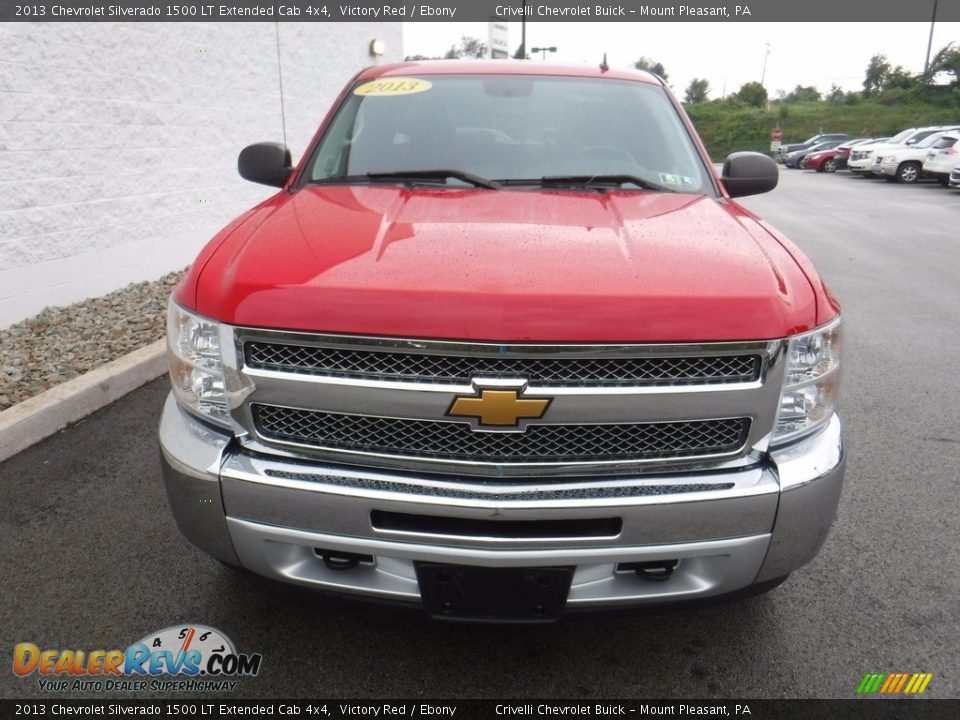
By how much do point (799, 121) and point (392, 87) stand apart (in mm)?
59996

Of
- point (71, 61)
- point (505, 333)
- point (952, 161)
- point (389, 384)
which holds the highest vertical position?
point (71, 61)

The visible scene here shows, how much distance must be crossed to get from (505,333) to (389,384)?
0.32m

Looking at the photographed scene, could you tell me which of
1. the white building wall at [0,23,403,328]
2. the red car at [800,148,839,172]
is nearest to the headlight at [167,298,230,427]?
the white building wall at [0,23,403,328]

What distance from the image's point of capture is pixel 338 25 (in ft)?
33.2

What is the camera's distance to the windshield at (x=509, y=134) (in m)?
2.99

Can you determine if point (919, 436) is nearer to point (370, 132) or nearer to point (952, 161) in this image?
point (370, 132)

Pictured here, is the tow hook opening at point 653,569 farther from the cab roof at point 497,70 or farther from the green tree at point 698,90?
the green tree at point 698,90

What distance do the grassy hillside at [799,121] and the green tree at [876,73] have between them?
9.73 m

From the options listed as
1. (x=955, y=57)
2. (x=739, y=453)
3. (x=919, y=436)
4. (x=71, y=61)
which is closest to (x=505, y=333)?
(x=739, y=453)

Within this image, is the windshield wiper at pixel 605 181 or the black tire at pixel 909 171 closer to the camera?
the windshield wiper at pixel 605 181

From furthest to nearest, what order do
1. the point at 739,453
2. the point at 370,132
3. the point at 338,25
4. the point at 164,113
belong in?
the point at 338,25
the point at 164,113
the point at 370,132
the point at 739,453

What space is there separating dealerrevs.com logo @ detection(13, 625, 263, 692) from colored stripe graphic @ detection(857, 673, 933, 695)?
187 cm

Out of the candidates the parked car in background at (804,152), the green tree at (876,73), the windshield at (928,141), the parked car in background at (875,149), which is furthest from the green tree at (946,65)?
the windshield at (928,141)

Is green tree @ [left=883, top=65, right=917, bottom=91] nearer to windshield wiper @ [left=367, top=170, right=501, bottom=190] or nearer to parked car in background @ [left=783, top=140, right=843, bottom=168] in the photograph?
parked car in background @ [left=783, top=140, right=843, bottom=168]
